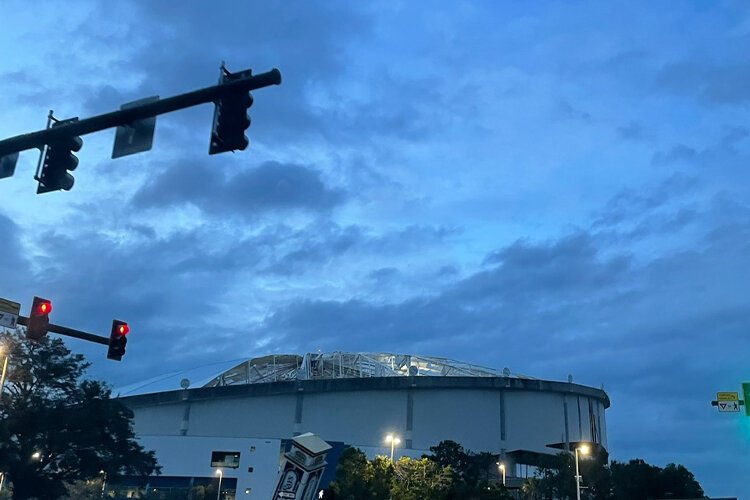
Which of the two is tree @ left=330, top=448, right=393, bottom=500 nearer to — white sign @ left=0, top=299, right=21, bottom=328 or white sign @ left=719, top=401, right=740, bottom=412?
white sign @ left=719, top=401, right=740, bottom=412

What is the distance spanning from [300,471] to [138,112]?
69.9 ft

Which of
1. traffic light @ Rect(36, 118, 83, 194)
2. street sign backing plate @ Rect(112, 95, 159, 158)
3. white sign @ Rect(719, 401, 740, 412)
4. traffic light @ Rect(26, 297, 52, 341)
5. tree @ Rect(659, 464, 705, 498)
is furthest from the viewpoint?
tree @ Rect(659, 464, 705, 498)

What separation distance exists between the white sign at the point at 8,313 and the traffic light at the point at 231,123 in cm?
1234

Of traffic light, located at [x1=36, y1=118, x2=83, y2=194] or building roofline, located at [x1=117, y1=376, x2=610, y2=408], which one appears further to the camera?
building roofline, located at [x1=117, y1=376, x2=610, y2=408]

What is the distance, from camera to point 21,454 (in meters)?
66.7

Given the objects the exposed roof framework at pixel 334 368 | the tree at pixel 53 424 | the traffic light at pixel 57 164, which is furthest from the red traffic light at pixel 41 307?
the exposed roof framework at pixel 334 368

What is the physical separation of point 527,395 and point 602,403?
33.4 meters

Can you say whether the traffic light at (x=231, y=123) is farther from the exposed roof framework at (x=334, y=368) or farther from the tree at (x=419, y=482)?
the exposed roof framework at (x=334, y=368)

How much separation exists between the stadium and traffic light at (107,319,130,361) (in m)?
93.3

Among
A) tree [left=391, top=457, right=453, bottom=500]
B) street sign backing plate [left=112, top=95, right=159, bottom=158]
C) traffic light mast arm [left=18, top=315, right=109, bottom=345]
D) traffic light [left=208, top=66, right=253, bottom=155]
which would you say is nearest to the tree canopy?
tree [left=391, top=457, right=453, bottom=500]

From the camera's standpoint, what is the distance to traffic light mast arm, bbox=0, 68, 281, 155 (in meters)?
14.6

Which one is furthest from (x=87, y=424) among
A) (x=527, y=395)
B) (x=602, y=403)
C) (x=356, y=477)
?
(x=602, y=403)

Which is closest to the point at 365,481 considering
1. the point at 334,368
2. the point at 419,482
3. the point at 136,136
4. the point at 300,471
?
the point at 419,482

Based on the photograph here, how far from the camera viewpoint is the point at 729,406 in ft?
89.2
